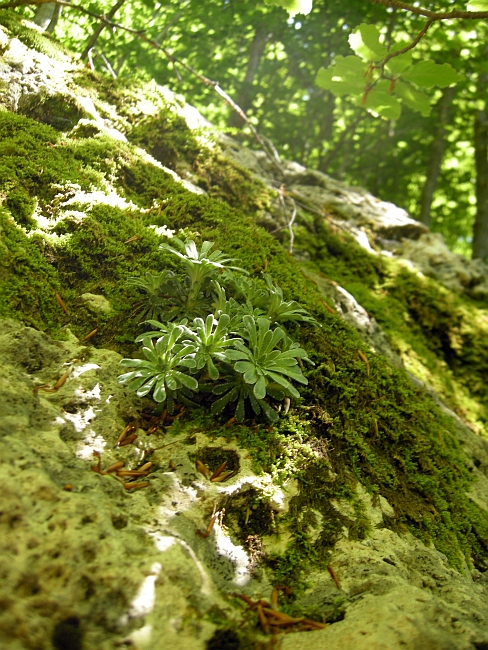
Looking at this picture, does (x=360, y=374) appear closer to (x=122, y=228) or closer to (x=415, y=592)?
(x=415, y=592)

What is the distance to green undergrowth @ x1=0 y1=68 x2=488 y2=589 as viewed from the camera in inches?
100

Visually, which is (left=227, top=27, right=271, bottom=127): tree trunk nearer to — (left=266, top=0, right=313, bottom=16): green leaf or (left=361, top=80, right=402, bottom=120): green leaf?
(left=361, top=80, right=402, bottom=120): green leaf

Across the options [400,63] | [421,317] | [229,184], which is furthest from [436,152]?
[400,63]

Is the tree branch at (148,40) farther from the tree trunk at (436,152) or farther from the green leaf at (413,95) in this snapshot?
the tree trunk at (436,152)

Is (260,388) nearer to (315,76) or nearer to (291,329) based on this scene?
(291,329)

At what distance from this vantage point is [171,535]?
1877mm

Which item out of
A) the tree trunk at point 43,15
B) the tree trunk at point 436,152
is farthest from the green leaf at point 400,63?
the tree trunk at point 436,152

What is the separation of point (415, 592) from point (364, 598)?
21 centimetres

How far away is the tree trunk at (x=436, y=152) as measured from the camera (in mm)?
8859

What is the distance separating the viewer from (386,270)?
5.64m

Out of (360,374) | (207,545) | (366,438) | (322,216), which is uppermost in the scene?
(322,216)

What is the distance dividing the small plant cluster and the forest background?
129 inches

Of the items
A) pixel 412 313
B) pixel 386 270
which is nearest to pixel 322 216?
pixel 386 270

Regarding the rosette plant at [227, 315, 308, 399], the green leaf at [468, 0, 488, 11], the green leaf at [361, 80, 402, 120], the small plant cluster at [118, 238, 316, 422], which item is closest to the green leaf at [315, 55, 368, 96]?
the green leaf at [361, 80, 402, 120]
